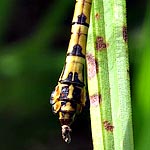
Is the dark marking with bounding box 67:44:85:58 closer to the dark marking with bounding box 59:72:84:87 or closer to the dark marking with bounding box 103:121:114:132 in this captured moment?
the dark marking with bounding box 59:72:84:87

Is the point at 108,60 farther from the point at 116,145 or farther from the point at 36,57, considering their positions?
the point at 36,57

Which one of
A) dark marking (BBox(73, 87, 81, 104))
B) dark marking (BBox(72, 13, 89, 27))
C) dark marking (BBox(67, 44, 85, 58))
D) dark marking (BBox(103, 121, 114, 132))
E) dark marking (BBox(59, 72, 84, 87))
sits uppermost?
dark marking (BBox(72, 13, 89, 27))

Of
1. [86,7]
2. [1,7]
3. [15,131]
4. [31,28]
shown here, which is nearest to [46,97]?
[15,131]

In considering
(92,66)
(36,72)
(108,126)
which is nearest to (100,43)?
(92,66)

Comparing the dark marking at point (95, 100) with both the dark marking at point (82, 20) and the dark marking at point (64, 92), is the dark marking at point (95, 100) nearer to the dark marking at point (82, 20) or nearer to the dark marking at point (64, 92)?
the dark marking at point (64, 92)

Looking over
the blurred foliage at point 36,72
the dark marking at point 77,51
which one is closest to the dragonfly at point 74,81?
the dark marking at point 77,51

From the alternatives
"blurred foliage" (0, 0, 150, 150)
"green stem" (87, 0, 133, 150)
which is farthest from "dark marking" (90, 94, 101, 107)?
"blurred foliage" (0, 0, 150, 150)

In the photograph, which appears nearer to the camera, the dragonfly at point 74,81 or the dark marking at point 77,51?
the dragonfly at point 74,81

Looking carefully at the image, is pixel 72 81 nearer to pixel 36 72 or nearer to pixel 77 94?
pixel 77 94
